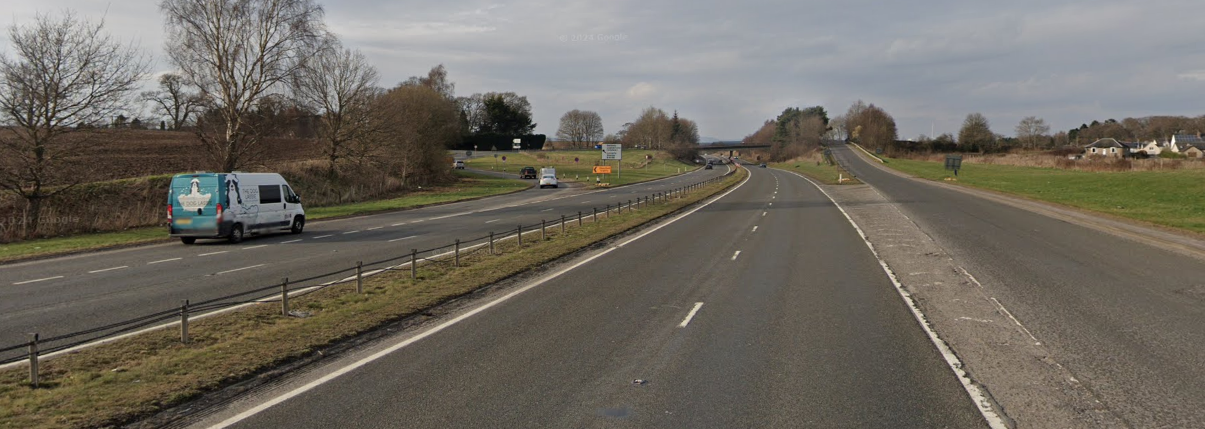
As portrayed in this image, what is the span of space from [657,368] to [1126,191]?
46288 mm

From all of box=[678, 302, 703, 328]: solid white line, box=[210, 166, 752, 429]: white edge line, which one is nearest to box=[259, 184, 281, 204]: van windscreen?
box=[210, 166, 752, 429]: white edge line

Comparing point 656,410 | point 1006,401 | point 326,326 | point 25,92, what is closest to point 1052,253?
point 1006,401

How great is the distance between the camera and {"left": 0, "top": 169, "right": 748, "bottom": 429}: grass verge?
6.54 meters

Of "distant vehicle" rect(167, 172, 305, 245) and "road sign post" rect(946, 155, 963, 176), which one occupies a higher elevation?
"road sign post" rect(946, 155, 963, 176)

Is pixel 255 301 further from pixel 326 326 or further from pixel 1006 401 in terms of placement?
pixel 1006 401

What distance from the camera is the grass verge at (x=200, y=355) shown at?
21.5ft

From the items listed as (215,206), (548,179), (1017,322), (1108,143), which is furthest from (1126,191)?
(1108,143)

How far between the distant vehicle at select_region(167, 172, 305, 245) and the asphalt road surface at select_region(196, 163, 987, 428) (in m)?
13.1

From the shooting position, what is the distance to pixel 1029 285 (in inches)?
535

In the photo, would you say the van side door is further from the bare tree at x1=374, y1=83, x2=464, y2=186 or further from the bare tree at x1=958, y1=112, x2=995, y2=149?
the bare tree at x1=958, y1=112, x2=995, y2=149

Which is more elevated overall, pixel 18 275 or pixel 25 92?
pixel 25 92

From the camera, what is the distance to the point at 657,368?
791 centimetres

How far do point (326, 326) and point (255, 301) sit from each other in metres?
2.50

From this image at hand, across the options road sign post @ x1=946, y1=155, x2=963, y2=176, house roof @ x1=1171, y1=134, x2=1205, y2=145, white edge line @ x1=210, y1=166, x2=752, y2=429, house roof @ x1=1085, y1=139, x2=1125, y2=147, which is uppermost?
house roof @ x1=1171, y1=134, x2=1205, y2=145
